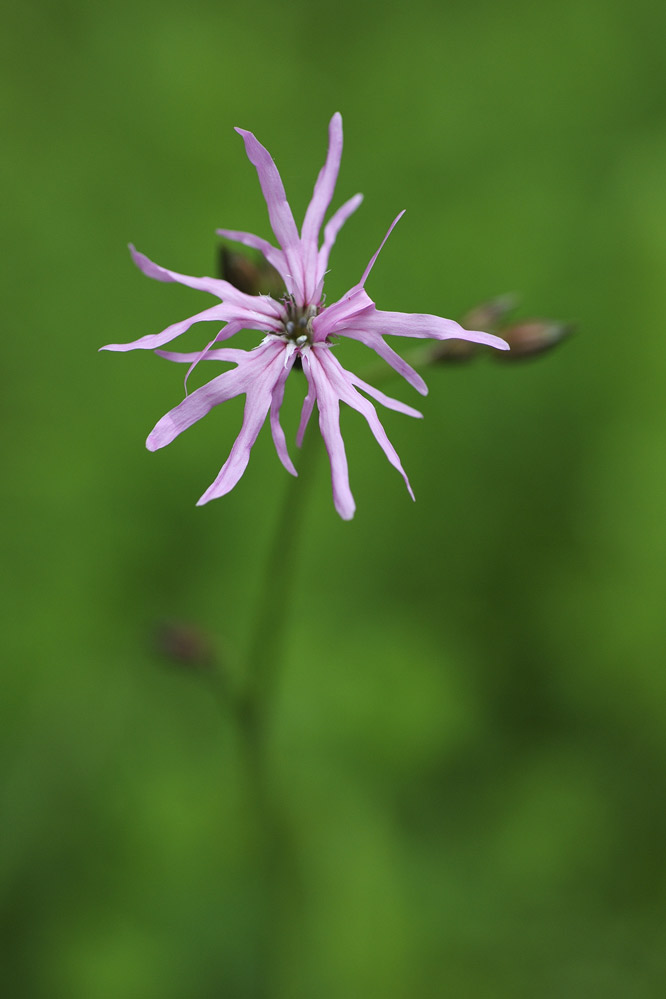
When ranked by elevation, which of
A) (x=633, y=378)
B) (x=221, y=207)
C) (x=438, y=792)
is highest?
(x=221, y=207)

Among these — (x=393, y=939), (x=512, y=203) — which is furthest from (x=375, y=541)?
(x=512, y=203)

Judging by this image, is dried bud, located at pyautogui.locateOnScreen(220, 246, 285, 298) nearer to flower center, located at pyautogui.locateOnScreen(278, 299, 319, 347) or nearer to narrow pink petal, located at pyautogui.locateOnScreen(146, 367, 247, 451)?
flower center, located at pyautogui.locateOnScreen(278, 299, 319, 347)

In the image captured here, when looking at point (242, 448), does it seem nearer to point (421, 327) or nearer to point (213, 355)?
point (213, 355)

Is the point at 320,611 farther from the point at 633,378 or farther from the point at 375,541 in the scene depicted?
the point at 633,378

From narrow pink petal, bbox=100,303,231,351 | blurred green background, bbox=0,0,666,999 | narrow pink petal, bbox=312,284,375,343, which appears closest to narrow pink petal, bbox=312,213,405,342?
narrow pink petal, bbox=312,284,375,343

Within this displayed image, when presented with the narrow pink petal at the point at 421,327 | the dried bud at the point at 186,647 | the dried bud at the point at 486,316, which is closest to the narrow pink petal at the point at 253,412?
the narrow pink petal at the point at 421,327

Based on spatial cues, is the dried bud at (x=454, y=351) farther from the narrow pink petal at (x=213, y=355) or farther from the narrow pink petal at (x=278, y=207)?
the narrow pink petal at (x=213, y=355)

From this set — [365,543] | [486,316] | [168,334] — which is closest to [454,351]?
[486,316]
